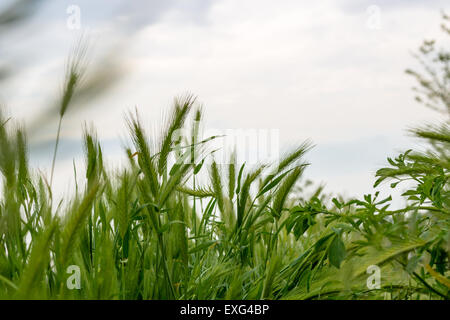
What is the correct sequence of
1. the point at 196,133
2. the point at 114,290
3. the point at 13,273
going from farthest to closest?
the point at 196,133, the point at 13,273, the point at 114,290

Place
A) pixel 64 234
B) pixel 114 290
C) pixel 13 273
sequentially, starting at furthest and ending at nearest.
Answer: pixel 13 273 < pixel 114 290 < pixel 64 234

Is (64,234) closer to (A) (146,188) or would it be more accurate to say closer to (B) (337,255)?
(A) (146,188)

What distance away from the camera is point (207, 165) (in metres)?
1.46

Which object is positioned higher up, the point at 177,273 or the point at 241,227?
the point at 241,227

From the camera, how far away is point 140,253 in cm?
133

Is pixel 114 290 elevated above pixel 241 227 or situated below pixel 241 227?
below

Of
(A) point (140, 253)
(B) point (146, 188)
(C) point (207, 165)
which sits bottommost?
(A) point (140, 253)

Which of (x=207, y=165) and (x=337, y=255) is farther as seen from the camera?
(x=207, y=165)

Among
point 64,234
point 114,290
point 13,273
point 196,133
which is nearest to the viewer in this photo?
point 64,234
